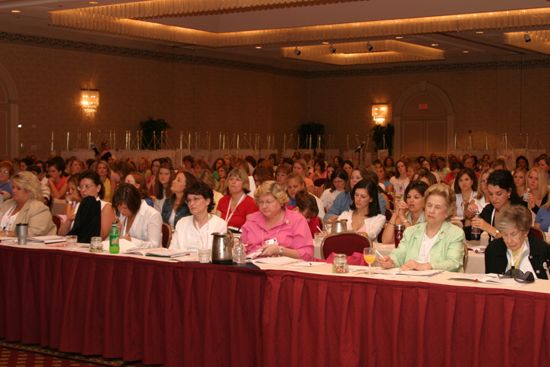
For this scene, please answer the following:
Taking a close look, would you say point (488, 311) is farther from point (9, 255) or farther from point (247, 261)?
point (9, 255)

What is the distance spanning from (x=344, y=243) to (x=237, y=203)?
2.55 m

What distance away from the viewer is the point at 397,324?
201 inches

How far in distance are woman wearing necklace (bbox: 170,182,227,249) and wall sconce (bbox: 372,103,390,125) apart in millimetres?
18483

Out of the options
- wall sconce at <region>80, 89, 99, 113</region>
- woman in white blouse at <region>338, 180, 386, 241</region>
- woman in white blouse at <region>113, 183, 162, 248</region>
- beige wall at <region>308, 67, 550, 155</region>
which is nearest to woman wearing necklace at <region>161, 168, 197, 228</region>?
woman in white blouse at <region>113, 183, 162, 248</region>

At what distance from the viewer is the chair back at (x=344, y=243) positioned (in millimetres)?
6785

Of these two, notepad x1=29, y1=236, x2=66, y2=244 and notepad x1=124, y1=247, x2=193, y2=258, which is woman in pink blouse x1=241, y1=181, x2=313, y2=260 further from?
notepad x1=29, y1=236, x2=66, y2=244

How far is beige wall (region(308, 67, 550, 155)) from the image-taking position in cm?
2323

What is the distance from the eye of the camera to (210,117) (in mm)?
22672

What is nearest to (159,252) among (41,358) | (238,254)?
(238,254)

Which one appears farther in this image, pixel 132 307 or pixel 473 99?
pixel 473 99

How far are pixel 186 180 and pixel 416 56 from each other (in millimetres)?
14751

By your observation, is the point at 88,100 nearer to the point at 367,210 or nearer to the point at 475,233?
the point at 367,210

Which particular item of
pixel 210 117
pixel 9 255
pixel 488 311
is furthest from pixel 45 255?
pixel 210 117

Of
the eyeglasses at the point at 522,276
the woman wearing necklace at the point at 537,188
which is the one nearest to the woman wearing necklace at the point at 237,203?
the woman wearing necklace at the point at 537,188
